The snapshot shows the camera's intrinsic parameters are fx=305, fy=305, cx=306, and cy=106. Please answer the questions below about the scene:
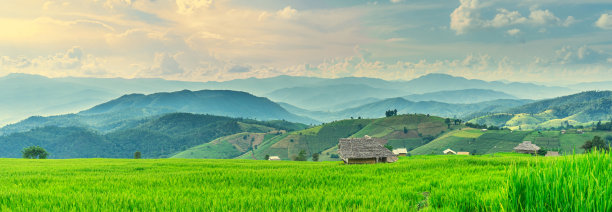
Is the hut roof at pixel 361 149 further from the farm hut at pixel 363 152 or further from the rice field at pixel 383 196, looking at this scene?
the rice field at pixel 383 196

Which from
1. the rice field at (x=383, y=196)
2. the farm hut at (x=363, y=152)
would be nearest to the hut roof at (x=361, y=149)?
the farm hut at (x=363, y=152)

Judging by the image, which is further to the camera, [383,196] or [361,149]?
[361,149]

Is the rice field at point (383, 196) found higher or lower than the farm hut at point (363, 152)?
higher

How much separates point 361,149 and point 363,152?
80 cm

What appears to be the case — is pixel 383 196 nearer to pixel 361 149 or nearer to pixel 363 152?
pixel 363 152

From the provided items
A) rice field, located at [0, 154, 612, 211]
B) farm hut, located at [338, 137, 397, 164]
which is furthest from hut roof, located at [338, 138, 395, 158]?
rice field, located at [0, 154, 612, 211]

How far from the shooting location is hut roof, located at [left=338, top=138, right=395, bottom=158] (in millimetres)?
46409

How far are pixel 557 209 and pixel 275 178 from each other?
10.2 meters

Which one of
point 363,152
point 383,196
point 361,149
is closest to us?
point 383,196

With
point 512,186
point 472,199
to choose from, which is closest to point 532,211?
point 512,186

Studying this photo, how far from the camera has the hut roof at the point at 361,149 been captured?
152ft

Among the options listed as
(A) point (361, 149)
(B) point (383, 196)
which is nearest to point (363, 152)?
(A) point (361, 149)

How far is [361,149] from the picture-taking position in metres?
47.7

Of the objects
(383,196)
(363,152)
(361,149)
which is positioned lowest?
(363,152)
